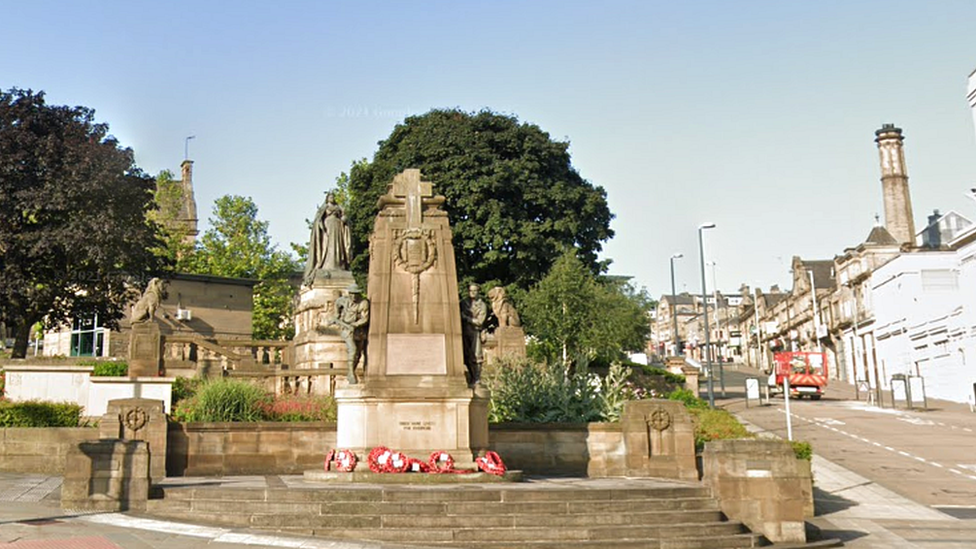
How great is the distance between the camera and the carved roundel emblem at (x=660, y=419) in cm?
1792

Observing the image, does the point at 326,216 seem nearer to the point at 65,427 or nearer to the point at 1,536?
the point at 65,427

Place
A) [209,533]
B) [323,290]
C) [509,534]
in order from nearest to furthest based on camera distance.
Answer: [209,533] → [509,534] → [323,290]

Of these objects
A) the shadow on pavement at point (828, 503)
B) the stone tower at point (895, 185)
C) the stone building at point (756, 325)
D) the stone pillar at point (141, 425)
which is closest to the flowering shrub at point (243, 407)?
the stone pillar at point (141, 425)

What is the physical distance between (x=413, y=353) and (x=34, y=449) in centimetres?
847

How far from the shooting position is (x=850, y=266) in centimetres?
7956

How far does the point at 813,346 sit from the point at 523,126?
5956cm

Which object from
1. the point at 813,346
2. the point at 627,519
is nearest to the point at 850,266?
the point at 813,346

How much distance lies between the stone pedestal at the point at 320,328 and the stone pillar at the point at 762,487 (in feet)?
46.8

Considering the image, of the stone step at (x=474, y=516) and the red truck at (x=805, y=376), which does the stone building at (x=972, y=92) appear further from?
the stone step at (x=474, y=516)

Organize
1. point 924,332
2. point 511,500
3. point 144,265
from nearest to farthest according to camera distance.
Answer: point 511,500 → point 144,265 → point 924,332

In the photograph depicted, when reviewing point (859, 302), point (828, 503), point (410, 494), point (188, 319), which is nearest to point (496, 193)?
point (188, 319)

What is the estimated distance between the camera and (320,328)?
27.7 meters

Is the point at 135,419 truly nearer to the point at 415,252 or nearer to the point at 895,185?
the point at 415,252

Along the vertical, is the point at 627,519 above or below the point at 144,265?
below
